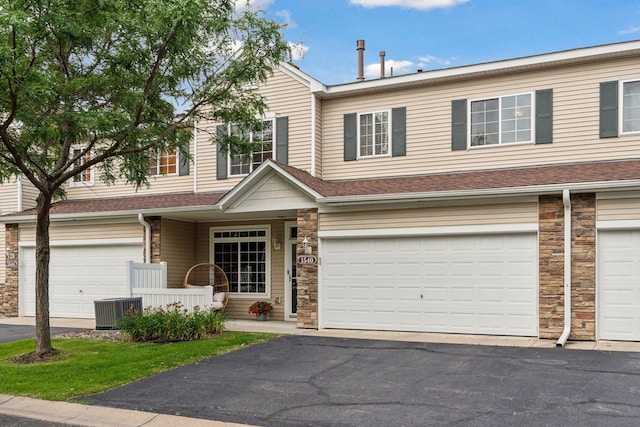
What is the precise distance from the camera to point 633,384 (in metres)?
7.64

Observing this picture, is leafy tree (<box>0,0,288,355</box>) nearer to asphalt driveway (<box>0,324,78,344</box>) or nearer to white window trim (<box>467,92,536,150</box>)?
asphalt driveway (<box>0,324,78,344</box>)

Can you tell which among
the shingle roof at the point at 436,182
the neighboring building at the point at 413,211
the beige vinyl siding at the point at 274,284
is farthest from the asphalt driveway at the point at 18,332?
the beige vinyl siding at the point at 274,284

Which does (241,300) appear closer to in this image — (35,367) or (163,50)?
(35,367)

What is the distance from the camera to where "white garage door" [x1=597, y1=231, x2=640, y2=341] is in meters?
10.8

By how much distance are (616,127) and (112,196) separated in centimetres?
1388

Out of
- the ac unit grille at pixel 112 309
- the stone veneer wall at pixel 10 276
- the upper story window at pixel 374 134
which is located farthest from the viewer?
the stone veneer wall at pixel 10 276

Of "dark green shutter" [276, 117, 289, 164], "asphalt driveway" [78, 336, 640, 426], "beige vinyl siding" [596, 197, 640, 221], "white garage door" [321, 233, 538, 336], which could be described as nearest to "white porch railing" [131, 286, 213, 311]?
"white garage door" [321, 233, 538, 336]

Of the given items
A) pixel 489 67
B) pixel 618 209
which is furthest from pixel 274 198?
pixel 618 209

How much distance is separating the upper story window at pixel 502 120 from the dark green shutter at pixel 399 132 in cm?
165

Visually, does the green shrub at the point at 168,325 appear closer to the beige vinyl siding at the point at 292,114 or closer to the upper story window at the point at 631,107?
the beige vinyl siding at the point at 292,114

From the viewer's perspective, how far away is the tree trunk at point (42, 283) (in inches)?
400

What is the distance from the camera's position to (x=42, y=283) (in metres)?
10.3

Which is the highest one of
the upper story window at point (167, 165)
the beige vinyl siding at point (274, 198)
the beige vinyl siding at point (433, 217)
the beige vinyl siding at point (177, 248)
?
the upper story window at point (167, 165)

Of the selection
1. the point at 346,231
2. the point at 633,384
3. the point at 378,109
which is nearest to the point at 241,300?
the point at 346,231
